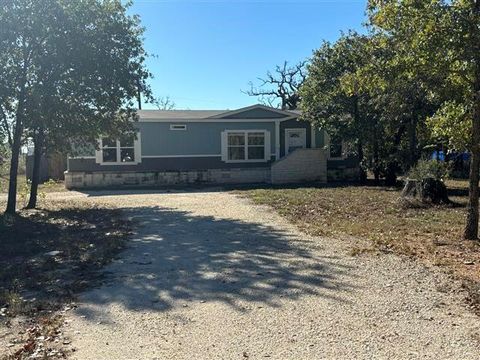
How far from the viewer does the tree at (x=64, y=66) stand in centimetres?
1060

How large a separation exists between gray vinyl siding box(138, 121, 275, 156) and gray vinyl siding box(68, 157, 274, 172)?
0.31 metres

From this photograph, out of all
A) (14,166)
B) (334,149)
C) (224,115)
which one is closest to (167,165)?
(224,115)

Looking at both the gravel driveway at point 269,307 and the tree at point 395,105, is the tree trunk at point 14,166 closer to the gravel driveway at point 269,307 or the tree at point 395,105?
the gravel driveway at point 269,307

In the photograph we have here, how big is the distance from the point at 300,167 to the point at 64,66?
1235cm

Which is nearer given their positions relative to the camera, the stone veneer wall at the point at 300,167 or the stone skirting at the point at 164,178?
the stone skirting at the point at 164,178

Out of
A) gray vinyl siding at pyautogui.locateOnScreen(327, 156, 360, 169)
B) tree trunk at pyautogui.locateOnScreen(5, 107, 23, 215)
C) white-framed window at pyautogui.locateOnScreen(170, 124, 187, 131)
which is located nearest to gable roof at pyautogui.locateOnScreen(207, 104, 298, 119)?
white-framed window at pyautogui.locateOnScreen(170, 124, 187, 131)

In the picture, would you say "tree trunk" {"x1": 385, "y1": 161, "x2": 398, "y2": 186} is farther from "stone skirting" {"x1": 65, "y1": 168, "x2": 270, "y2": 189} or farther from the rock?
the rock

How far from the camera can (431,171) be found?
1238 cm

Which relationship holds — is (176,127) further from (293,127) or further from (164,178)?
(293,127)

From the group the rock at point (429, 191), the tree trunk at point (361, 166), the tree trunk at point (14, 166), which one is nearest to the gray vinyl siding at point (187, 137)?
the tree trunk at point (361, 166)

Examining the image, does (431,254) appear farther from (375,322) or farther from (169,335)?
(169,335)

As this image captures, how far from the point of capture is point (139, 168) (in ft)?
69.4

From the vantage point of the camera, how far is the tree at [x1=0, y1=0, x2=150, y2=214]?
1060 cm

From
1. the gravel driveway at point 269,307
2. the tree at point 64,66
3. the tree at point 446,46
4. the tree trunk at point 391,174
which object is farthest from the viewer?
the tree trunk at point 391,174
